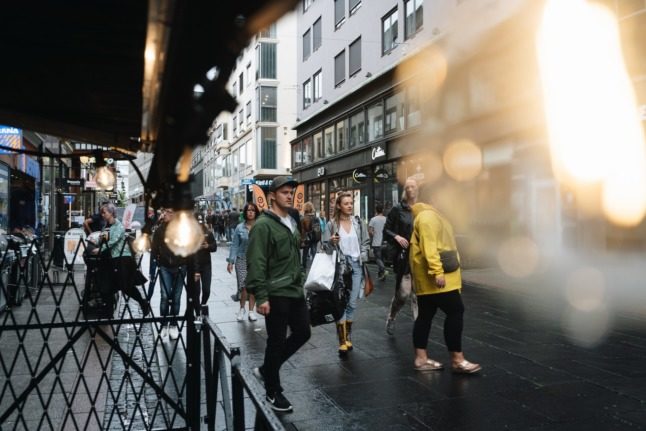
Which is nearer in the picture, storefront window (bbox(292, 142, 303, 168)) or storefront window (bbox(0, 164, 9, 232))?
storefront window (bbox(0, 164, 9, 232))

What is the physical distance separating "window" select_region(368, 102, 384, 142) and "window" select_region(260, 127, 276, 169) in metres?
20.3

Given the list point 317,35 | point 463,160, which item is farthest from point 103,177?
point 317,35

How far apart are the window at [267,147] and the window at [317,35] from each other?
13.5 meters

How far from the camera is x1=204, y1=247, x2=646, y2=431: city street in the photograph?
4.30 m

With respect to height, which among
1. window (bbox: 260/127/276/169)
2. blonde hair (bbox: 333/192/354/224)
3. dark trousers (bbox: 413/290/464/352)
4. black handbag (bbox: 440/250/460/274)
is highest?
window (bbox: 260/127/276/169)

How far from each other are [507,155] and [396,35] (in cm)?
820

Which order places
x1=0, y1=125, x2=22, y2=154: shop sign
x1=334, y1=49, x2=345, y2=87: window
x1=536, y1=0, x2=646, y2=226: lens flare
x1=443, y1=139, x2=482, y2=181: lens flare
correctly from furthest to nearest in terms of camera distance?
x1=334, y1=49, x2=345, y2=87: window
x1=443, y1=139, x2=482, y2=181: lens flare
x1=0, y1=125, x2=22, y2=154: shop sign
x1=536, y1=0, x2=646, y2=226: lens flare

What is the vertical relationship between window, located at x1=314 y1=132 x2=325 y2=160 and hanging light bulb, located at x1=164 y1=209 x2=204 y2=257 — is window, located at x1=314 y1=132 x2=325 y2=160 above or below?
above

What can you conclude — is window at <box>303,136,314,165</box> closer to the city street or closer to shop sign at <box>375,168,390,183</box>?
shop sign at <box>375,168,390,183</box>

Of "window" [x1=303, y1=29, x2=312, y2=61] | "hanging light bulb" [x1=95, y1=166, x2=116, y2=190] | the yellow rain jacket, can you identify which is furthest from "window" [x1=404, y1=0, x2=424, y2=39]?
"hanging light bulb" [x1=95, y1=166, x2=116, y2=190]

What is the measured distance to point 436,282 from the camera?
519 centimetres

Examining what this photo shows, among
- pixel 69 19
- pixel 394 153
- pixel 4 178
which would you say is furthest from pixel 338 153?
pixel 69 19

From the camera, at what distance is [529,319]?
8.27m

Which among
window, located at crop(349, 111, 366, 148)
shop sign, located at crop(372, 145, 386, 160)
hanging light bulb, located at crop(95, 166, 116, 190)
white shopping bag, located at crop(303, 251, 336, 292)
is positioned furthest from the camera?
window, located at crop(349, 111, 366, 148)
